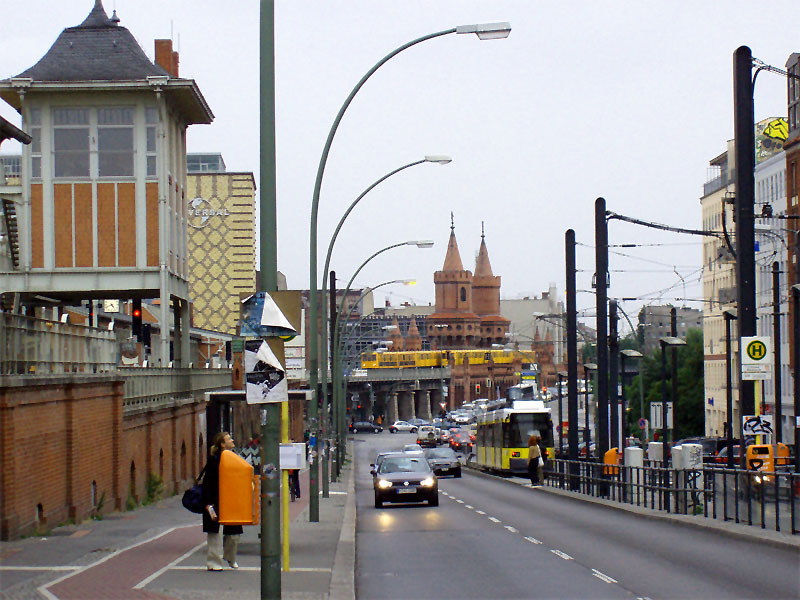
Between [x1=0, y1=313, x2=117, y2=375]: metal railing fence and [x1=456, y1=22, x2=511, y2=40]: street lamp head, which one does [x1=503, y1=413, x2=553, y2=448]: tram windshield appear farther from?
[x1=456, y1=22, x2=511, y2=40]: street lamp head

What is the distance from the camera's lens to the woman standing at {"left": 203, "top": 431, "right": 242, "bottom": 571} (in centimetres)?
1486

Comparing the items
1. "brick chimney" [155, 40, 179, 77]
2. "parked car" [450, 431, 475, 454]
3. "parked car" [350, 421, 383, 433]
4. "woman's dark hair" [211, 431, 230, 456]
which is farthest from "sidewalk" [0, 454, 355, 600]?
"parked car" [350, 421, 383, 433]

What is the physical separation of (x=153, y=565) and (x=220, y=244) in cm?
7761

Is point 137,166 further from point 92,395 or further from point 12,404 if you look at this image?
point 12,404

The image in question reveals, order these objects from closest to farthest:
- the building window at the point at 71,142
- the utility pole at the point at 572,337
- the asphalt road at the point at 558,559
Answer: the asphalt road at the point at 558,559 < the building window at the point at 71,142 < the utility pole at the point at 572,337

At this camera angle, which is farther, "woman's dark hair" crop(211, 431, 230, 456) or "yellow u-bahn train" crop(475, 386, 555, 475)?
"yellow u-bahn train" crop(475, 386, 555, 475)

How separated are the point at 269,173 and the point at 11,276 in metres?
26.5

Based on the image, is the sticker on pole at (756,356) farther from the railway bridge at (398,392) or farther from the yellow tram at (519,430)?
the railway bridge at (398,392)

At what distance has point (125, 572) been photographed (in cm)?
1452

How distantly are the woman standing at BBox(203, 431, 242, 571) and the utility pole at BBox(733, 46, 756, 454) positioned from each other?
1114 cm

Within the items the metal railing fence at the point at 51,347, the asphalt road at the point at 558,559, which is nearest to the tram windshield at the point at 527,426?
the asphalt road at the point at 558,559

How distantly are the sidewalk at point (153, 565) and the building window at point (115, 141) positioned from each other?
15.8 meters

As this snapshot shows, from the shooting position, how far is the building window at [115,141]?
36625mm

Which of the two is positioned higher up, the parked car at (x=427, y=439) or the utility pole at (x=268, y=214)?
the utility pole at (x=268, y=214)
